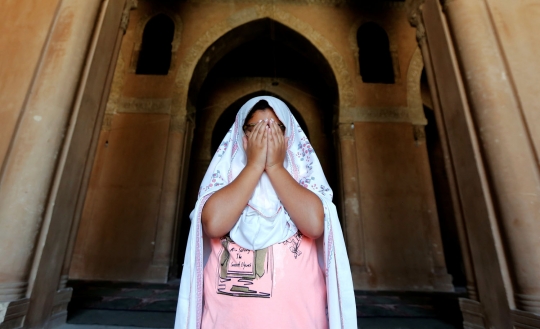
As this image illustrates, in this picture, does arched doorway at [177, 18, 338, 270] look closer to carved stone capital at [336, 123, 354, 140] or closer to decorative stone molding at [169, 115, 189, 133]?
carved stone capital at [336, 123, 354, 140]

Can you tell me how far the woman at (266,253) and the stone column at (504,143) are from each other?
1.48 meters

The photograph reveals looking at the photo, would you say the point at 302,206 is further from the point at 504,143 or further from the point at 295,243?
the point at 504,143

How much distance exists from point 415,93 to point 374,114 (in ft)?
3.54

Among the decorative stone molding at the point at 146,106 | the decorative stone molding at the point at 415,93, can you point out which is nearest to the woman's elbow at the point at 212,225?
the decorative stone molding at the point at 146,106

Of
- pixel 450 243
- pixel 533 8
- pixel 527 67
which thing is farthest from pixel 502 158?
pixel 450 243

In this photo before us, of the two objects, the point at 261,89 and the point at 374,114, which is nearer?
the point at 374,114

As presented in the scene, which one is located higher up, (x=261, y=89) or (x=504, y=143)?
(x=261, y=89)

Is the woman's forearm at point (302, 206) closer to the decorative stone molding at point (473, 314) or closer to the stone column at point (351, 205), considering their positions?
the decorative stone molding at point (473, 314)

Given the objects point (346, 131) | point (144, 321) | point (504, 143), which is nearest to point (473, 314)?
point (504, 143)

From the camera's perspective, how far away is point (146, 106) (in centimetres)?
610

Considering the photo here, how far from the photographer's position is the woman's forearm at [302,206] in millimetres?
966

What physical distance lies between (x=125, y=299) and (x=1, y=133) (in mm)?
2239

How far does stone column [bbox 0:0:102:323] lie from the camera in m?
1.80

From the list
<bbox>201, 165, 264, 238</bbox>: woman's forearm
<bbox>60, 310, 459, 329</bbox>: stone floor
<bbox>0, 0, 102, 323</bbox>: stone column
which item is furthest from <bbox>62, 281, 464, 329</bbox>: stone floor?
<bbox>201, 165, 264, 238</bbox>: woman's forearm
